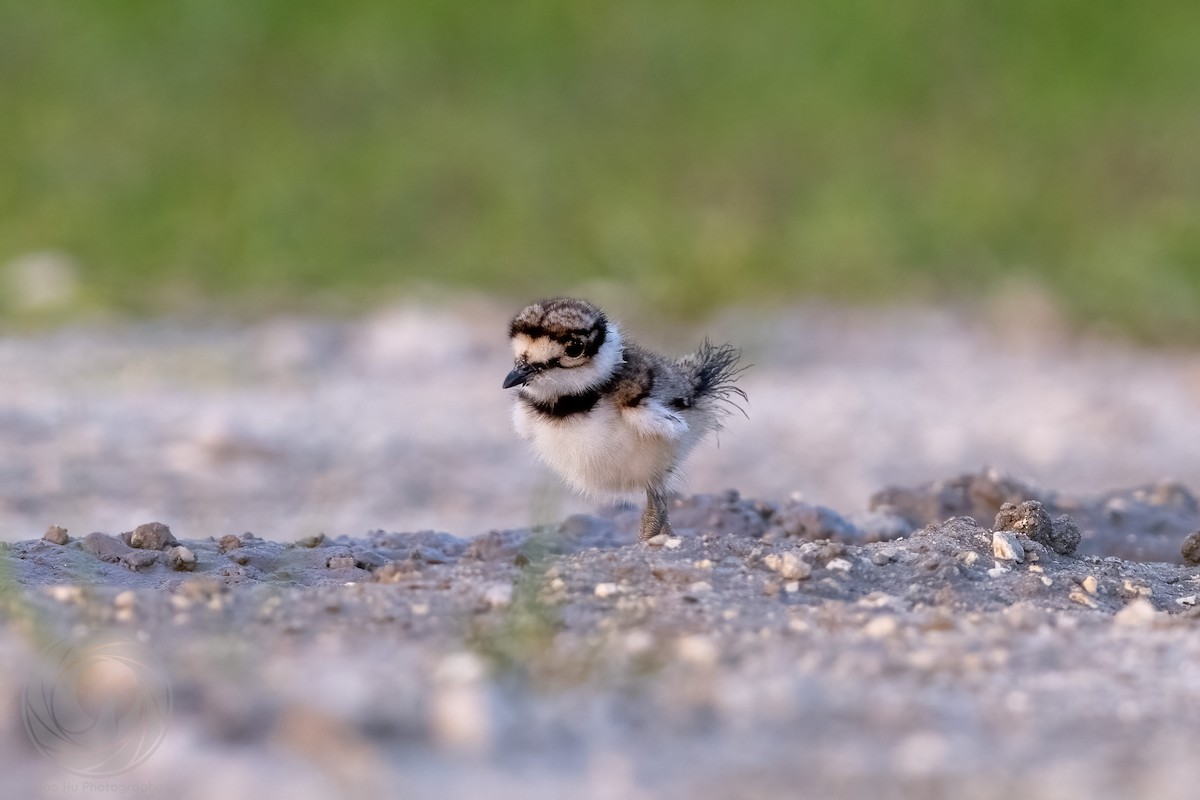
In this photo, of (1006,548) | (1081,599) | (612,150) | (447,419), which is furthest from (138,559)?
(612,150)

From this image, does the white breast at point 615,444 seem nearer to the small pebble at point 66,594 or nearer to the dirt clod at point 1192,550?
the dirt clod at point 1192,550

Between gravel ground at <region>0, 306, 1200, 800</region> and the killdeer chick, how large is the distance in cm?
24

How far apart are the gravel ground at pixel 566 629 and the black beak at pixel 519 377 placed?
1.19 feet

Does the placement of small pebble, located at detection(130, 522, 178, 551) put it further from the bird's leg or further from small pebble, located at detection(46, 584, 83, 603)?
the bird's leg

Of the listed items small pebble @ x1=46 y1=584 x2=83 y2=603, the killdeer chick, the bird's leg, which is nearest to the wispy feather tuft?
the killdeer chick

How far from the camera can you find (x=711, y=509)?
4.53 meters

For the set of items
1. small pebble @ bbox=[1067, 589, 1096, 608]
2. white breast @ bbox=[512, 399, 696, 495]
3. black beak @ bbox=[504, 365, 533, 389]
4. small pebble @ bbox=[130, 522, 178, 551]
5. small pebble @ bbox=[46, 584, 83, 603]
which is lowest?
small pebble @ bbox=[46, 584, 83, 603]

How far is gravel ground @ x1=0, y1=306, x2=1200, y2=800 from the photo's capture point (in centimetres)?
230

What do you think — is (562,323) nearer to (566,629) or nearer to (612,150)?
(566,629)

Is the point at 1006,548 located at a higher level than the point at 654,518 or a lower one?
lower

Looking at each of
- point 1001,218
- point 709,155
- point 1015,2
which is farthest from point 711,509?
point 1015,2

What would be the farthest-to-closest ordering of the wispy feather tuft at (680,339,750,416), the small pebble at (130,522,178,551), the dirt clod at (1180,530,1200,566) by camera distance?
the wispy feather tuft at (680,339,750,416) → the dirt clod at (1180,530,1200,566) → the small pebble at (130,522,178,551)

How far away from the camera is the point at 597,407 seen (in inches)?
164

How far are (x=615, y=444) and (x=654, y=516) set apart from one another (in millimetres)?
225
